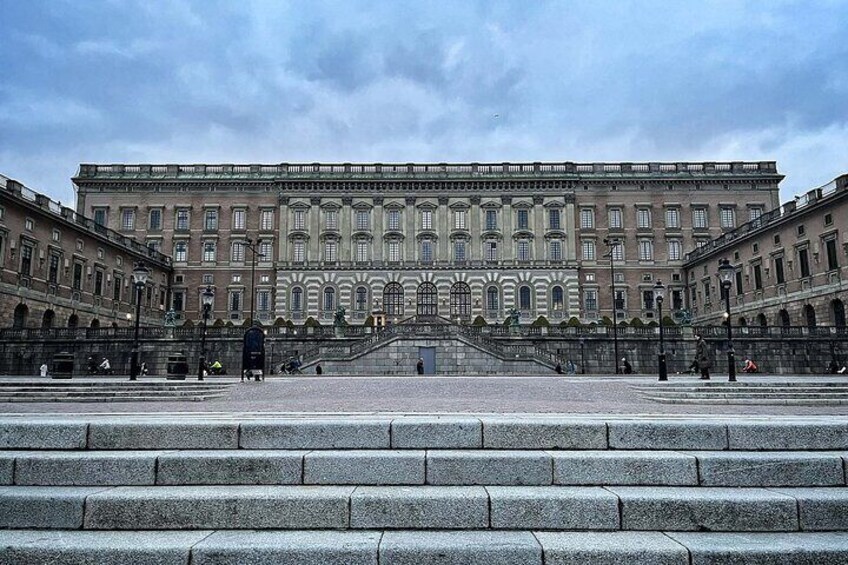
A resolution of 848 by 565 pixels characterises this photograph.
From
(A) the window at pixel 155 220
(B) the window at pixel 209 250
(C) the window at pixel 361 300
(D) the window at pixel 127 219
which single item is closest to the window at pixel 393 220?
(C) the window at pixel 361 300

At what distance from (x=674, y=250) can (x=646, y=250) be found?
2734mm

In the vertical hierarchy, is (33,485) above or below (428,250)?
below

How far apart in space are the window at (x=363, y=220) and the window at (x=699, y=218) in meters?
31.9

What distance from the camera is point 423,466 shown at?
22.5 ft

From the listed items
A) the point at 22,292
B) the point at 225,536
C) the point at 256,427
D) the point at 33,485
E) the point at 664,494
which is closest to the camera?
the point at 225,536

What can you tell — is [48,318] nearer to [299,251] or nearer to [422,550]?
[299,251]

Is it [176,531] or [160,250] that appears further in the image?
[160,250]

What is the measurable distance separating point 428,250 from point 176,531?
54384 mm

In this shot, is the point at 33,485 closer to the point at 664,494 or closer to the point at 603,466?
the point at 603,466

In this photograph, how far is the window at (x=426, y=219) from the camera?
6047 cm

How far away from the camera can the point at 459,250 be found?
59906 millimetres

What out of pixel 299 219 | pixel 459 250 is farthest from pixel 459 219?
pixel 299 219

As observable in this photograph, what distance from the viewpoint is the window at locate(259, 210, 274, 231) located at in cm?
6050

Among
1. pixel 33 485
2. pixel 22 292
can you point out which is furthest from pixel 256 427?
pixel 22 292
